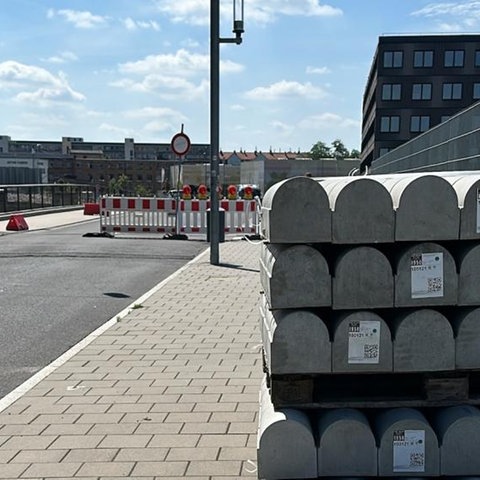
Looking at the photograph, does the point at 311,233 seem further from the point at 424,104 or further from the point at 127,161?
the point at 127,161

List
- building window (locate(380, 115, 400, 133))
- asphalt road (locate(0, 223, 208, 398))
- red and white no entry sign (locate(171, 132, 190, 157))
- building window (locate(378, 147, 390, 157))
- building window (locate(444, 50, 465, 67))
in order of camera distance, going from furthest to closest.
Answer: building window (locate(380, 115, 400, 133)), building window (locate(378, 147, 390, 157)), building window (locate(444, 50, 465, 67)), red and white no entry sign (locate(171, 132, 190, 157)), asphalt road (locate(0, 223, 208, 398))

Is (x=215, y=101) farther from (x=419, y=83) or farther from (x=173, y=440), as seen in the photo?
(x=419, y=83)

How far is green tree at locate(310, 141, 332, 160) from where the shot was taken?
14675 cm

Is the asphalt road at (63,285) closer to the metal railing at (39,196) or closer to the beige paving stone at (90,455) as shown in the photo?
the beige paving stone at (90,455)

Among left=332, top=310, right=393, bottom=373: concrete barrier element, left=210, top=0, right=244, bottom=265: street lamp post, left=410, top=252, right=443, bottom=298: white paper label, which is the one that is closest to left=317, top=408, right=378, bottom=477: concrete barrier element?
left=332, top=310, right=393, bottom=373: concrete barrier element

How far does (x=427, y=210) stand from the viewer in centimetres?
314

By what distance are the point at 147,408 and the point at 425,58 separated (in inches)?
2891

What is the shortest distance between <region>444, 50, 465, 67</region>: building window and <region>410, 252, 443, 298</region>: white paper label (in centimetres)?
7396

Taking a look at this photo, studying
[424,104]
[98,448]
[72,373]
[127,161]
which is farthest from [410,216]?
[127,161]

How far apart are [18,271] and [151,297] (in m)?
3.99

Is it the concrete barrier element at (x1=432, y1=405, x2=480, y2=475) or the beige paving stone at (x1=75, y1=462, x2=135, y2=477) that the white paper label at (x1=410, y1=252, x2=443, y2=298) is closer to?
the concrete barrier element at (x1=432, y1=405, x2=480, y2=475)

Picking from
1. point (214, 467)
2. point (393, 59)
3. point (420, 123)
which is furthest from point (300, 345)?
point (420, 123)

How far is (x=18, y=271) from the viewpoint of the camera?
11.6 m

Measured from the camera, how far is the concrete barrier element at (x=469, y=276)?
10.4 feet
